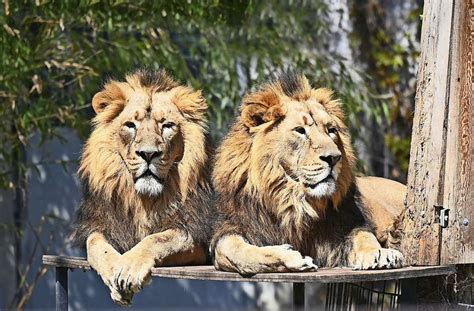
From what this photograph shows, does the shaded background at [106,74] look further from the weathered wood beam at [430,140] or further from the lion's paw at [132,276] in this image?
the lion's paw at [132,276]

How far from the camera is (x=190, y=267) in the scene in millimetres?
4047

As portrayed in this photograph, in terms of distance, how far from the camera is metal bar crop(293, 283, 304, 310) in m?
4.29

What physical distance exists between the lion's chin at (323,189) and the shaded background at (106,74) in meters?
2.33

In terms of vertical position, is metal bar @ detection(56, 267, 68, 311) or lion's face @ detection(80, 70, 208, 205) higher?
lion's face @ detection(80, 70, 208, 205)

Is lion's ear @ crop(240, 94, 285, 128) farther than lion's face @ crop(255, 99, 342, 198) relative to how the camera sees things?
Yes

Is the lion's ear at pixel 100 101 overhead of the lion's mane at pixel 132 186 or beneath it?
overhead

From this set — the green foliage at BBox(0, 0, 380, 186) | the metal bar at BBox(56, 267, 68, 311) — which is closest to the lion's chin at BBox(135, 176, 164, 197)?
the metal bar at BBox(56, 267, 68, 311)

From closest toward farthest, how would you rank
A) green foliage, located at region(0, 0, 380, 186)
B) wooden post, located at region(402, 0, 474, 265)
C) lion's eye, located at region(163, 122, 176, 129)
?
1. wooden post, located at region(402, 0, 474, 265)
2. lion's eye, located at region(163, 122, 176, 129)
3. green foliage, located at region(0, 0, 380, 186)

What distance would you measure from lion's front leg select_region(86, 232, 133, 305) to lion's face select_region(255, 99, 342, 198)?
0.72m

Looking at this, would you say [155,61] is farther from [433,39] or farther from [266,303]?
[433,39]

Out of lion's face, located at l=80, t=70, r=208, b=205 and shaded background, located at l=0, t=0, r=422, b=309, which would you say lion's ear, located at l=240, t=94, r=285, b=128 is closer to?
lion's face, located at l=80, t=70, r=208, b=205

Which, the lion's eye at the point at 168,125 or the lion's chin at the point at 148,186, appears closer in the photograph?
the lion's chin at the point at 148,186

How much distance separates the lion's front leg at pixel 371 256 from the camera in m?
3.76

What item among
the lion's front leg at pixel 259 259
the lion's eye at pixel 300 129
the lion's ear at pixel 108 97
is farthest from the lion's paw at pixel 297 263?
the lion's ear at pixel 108 97
